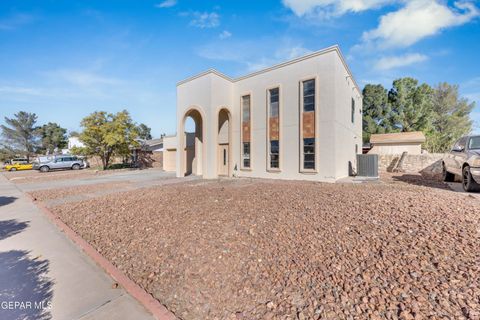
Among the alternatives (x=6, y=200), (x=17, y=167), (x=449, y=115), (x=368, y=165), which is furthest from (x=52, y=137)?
(x=449, y=115)

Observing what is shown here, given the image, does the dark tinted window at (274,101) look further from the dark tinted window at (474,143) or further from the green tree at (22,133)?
the green tree at (22,133)

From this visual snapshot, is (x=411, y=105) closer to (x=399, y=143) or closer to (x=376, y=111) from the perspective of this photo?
(x=376, y=111)

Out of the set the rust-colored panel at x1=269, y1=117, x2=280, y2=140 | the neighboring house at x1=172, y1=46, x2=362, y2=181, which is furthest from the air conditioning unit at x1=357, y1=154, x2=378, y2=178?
the rust-colored panel at x1=269, y1=117, x2=280, y2=140

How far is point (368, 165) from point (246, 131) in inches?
290

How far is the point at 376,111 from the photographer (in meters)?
28.6

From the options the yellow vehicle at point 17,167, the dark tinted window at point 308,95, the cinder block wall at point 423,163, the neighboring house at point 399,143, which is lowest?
the yellow vehicle at point 17,167

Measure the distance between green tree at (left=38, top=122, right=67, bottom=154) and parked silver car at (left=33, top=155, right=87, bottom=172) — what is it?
27.7m

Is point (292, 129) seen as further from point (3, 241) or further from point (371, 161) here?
point (3, 241)

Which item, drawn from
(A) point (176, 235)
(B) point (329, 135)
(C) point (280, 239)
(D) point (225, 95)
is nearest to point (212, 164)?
(D) point (225, 95)

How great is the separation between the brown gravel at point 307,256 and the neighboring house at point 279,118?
5.72m

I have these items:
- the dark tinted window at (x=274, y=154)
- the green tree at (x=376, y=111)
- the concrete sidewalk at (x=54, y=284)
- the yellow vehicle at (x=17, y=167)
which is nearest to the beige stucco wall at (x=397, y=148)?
the green tree at (x=376, y=111)

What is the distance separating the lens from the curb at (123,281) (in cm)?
256

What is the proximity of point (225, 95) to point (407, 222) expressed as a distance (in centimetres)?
1211

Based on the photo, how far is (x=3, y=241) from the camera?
4781mm
